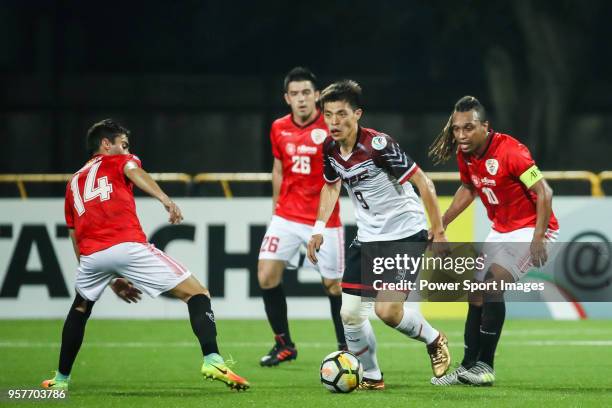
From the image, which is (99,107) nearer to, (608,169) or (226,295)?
(608,169)

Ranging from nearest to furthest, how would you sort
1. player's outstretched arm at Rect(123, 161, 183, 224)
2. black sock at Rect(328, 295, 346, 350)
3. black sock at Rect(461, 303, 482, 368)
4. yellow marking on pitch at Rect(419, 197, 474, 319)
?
player's outstretched arm at Rect(123, 161, 183, 224), black sock at Rect(461, 303, 482, 368), black sock at Rect(328, 295, 346, 350), yellow marking on pitch at Rect(419, 197, 474, 319)

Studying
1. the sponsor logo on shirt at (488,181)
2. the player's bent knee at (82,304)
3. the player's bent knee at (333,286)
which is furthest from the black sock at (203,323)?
the player's bent knee at (333,286)

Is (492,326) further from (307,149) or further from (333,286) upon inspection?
(307,149)

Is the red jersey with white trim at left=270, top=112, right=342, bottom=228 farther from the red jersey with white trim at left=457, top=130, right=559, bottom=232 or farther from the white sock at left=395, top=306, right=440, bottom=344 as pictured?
the white sock at left=395, top=306, right=440, bottom=344

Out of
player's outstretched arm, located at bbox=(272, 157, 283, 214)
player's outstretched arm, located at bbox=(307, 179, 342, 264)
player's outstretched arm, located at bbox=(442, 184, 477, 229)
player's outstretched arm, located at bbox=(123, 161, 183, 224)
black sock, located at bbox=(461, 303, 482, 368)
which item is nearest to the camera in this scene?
player's outstretched arm, located at bbox=(123, 161, 183, 224)

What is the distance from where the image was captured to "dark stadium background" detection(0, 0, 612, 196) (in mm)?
24672

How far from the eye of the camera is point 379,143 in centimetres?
845

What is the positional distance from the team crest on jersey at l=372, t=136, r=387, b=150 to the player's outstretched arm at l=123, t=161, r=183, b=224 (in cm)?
135

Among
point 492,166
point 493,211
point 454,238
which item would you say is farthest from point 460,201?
point 454,238

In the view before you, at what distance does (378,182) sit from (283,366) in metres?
2.39

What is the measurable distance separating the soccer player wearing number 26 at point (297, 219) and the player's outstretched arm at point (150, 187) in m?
2.39

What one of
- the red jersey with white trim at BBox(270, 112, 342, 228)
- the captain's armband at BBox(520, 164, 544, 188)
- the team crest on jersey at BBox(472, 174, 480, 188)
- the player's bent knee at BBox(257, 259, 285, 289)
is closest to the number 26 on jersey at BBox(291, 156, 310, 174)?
the red jersey with white trim at BBox(270, 112, 342, 228)

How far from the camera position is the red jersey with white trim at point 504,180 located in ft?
28.4

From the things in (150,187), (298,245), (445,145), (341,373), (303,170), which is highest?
(445,145)
